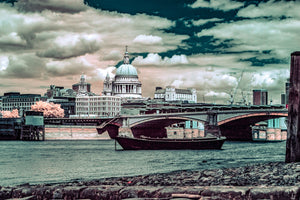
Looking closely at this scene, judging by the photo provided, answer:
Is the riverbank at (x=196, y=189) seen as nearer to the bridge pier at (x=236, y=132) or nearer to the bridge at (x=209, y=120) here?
the bridge at (x=209, y=120)

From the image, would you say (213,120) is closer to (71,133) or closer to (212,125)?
(212,125)

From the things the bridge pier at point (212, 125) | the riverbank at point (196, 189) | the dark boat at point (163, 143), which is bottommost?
the dark boat at point (163, 143)

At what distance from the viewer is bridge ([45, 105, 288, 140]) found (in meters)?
121

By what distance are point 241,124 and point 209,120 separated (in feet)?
52.0

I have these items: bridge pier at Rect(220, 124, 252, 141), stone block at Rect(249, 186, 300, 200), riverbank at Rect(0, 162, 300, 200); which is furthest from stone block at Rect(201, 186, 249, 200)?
bridge pier at Rect(220, 124, 252, 141)

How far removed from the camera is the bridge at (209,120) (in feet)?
396

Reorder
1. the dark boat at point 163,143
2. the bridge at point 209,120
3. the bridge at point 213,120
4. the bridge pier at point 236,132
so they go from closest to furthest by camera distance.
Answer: the dark boat at point 163,143 < the bridge at point 213,120 < the bridge at point 209,120 < the bridge pier at point 236,132

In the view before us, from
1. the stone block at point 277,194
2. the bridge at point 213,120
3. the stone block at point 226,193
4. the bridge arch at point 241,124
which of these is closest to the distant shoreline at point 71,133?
the bridge at point 213,120

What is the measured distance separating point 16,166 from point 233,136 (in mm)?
97288

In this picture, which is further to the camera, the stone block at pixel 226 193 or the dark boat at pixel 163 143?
the dark boat at pixel 163 143

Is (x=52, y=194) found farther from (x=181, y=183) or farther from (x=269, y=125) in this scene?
(x=269, y=125)

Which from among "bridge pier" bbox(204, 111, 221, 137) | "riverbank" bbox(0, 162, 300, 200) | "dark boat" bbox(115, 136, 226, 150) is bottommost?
"dark boat" bbox(115, 136, 226, 150)

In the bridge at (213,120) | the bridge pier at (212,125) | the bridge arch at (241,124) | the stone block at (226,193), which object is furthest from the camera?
the bridge pier at (212,125)

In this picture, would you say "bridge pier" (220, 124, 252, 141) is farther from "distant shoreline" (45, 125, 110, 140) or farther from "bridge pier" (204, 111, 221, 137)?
"distant shoreline" (45, 125, 110, 140)
